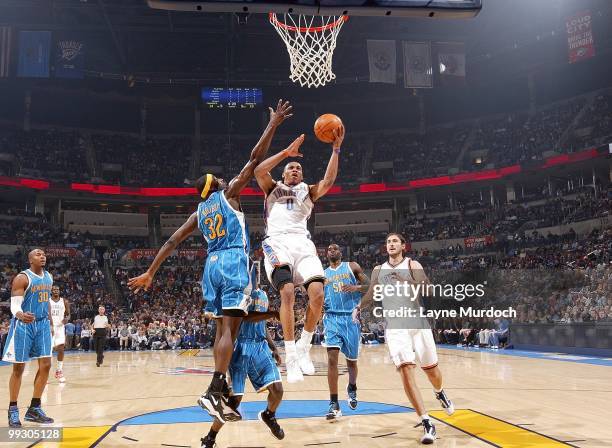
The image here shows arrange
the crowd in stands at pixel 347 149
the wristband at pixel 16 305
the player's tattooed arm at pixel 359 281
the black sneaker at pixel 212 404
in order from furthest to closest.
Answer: the crowd in stands at pixel 347 149, the player's tattooed arm at pixel 359 281, the wristband at pixel 16 305, the black sneaker at pixel 212 404

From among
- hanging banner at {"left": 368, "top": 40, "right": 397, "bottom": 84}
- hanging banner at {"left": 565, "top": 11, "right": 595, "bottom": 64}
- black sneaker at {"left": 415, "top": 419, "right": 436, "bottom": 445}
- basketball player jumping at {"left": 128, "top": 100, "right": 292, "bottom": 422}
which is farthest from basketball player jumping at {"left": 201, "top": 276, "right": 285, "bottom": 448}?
hanging banner at {"left": 565, "top": 11, "right": 595, "bottom": 64}

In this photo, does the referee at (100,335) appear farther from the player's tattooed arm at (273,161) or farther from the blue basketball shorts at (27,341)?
the player's tattooed arm at (273,161)

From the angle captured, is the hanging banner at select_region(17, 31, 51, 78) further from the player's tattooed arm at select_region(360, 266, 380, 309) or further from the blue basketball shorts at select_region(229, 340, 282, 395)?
the blue basketball shorts at select_region(229, 340, 282, 395)

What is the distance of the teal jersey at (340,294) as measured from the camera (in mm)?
7777

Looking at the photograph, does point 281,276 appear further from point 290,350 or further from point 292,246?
point 290,350

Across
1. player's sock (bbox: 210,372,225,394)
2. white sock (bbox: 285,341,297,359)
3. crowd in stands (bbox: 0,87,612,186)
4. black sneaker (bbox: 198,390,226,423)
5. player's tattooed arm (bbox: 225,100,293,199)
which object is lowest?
black sneaker (bbox: 198,390,226,423)

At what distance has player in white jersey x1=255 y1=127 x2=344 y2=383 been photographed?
18.4 feet

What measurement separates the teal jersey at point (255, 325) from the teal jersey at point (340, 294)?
2.64 meters

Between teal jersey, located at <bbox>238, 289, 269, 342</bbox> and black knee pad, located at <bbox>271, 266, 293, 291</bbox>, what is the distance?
59 cm

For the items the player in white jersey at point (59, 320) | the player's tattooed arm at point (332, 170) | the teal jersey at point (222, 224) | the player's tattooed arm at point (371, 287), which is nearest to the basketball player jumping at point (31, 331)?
the teal jersey at point (222, 224)

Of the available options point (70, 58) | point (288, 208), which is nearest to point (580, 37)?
point (70, 58)

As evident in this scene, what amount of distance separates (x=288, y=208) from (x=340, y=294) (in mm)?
2155

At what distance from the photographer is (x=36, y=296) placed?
7164 mm

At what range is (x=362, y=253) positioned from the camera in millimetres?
33344
